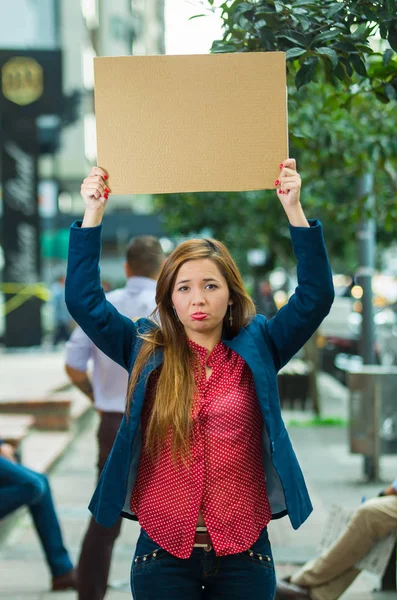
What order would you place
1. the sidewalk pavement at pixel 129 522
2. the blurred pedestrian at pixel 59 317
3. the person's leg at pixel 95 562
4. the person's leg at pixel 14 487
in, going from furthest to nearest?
the blurred pedestrian at pixel 59 317 < the sidewalk pavement at pixel 129 522 < the person's leg at pixel 14 487 < the person's leg at pixel 95 562

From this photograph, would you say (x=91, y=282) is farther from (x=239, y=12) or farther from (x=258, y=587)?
(x=239, y=12)

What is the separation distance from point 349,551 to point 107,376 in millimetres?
1581

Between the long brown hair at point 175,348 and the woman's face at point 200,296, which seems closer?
the long brown hair at point 175,348

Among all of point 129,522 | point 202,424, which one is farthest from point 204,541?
point 129,522

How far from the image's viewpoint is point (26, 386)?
14.3 metres

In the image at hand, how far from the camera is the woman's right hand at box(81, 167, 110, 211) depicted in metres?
3.26

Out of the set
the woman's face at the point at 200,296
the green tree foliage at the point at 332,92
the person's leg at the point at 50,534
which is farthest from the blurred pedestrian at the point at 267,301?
the woman's face at the point at 200,296

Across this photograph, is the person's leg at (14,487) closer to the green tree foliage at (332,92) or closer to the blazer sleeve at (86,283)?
the green tree foliage at (332,92)

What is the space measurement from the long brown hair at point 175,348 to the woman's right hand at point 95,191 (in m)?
0.30

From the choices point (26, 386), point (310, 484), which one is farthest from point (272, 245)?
point (310, 484)

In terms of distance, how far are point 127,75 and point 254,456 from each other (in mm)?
1306

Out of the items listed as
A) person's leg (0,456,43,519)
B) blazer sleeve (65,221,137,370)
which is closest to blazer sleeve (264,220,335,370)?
blazer sleeve (65,221,137,370)

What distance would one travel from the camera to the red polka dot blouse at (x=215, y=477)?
3.12m

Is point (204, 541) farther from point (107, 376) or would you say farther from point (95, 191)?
point (107, 376)
